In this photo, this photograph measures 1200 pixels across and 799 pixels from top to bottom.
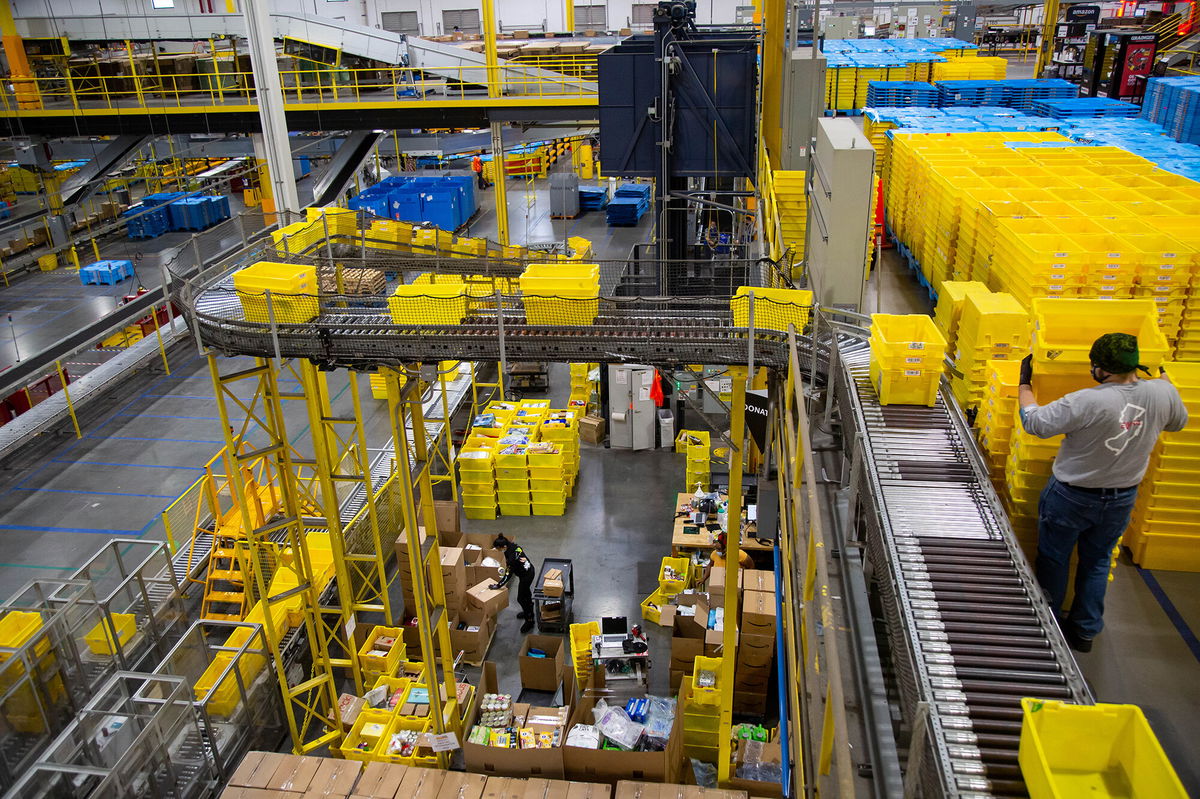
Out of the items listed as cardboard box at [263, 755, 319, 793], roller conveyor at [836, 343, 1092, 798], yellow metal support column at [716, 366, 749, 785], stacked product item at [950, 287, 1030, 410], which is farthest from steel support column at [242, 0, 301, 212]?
roller conveyor at [836, 343, 1092, 798]

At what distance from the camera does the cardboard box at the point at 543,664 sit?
9.97 metres

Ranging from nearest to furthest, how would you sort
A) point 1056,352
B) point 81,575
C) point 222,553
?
point 1056,352 < point 81,575 < point 222,553

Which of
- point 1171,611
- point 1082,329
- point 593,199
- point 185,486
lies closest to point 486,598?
point 185,486

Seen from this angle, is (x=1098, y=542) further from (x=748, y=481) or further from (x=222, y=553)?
(x=222, y=553)

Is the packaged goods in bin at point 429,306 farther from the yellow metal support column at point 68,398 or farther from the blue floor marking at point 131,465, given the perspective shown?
the yellow metal support column at point 68,398

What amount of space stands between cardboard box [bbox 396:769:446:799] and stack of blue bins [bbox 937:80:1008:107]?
14.9 meters

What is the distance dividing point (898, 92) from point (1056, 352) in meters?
12.8

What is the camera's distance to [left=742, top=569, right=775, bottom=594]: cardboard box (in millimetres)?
9641

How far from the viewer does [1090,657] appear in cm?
451

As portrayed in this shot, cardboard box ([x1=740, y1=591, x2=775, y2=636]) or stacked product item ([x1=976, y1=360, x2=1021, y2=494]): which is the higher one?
stacked product item ([x1=976, y1=360, x2=1021, y2=494])

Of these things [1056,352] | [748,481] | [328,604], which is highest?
[1056,352]

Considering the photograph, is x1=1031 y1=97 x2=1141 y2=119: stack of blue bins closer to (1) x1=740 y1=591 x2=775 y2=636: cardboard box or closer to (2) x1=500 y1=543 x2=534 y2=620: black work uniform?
(1) x1=740 y1=591 x2=775 y2=636: cardboard box

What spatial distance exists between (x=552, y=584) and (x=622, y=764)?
10.2 feet

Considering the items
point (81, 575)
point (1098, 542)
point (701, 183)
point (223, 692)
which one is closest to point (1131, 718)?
point (1098, 542)
